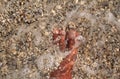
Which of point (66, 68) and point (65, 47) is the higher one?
point (65, 47)

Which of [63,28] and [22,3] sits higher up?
[22,3]

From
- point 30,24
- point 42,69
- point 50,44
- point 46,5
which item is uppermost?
point 46,5

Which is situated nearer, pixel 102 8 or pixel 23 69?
pixel 23 69

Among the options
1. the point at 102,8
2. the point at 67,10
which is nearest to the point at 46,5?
the point at 67,10

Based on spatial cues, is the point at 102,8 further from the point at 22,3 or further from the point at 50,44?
the point at 22,3

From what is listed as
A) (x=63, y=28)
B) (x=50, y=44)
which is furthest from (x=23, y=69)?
(x=63, y=28)

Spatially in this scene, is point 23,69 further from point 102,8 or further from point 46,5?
point 102,8
